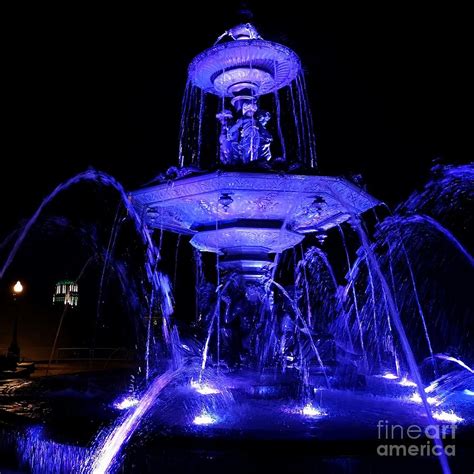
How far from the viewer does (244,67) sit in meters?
10.0

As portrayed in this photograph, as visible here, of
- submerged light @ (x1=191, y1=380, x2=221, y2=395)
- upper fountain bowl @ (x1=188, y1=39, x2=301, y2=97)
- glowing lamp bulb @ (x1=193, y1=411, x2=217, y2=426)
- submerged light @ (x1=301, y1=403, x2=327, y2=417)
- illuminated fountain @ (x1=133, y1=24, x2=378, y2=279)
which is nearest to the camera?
glowing lamp bulb @ (x1=193, y1=411, x2=217, y2=426)

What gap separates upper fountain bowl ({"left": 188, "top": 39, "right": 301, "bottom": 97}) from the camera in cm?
947

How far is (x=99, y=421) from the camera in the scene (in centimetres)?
481

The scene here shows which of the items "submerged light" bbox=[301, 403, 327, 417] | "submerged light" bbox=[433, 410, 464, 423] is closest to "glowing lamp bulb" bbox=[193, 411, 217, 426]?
"submerged light" bbox=[301, 403, 327, 417]

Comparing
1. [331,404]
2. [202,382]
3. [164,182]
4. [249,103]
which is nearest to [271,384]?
[331,404]

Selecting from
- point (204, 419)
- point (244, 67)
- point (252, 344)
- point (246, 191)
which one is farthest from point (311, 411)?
point (244, 67)

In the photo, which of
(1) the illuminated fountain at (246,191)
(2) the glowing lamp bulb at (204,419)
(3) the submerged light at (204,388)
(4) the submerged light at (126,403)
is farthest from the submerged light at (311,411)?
(1) the illuminated fountain at (246,191)

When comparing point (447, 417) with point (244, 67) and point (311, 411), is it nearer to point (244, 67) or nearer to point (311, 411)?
point (311, 411)

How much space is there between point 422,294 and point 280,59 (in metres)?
13.3

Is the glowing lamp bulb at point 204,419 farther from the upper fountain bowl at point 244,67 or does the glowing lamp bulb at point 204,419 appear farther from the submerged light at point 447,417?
the upper fountain bowl at point 244,67

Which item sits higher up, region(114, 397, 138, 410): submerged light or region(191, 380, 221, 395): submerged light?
region(191, 380, 221, 395): submerged light

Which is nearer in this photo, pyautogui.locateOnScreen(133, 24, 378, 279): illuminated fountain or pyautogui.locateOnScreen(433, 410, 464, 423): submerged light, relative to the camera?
pyautogui.locateOnScreen(433, 410, 464, 423): submerged light

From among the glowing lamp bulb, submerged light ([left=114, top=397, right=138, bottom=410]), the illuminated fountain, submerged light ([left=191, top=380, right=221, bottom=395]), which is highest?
the illuminated fountain

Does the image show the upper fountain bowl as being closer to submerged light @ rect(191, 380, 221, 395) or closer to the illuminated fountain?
the illuminated fountain
